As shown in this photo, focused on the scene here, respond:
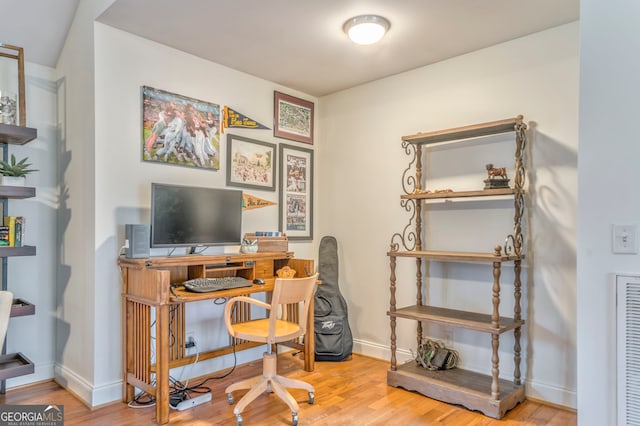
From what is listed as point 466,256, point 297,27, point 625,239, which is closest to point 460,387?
point 466,256

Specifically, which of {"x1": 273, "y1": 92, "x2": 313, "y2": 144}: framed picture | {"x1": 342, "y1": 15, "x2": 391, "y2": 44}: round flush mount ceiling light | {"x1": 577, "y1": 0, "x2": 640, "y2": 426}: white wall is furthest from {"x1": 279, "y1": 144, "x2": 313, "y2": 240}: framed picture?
{"x1": 577, "y1": 0, "x2": 640, "y2": 426}: white wall

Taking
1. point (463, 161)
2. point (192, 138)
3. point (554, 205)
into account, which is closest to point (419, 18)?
point (463, 161)

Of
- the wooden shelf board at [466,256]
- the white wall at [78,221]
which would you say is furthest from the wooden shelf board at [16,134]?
the wooden shelf board at [466,256]

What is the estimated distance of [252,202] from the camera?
3596 mm

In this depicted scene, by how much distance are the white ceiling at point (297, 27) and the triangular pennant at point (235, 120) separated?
0.38 metres

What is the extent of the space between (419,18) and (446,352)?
92.4 inches

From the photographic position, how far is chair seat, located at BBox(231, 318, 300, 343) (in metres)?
2.53

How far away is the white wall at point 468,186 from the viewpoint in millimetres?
2697

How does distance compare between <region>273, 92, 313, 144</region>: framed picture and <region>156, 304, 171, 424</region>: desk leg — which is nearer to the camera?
<region>156, 304, 171, 424</region>: desk leg

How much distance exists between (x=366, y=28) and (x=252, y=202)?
1700 millimetres

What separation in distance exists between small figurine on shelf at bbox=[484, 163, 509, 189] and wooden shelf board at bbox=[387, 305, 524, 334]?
903mm

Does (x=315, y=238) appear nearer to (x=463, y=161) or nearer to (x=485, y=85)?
(x=463, y=161)

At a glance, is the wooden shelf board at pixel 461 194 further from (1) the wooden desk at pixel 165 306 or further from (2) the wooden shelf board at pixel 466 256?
(1) the wooden desk at pixel 165 306

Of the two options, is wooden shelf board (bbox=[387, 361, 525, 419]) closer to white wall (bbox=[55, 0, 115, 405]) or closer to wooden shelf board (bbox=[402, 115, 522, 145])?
wooden shelf board (bbox=[402, 115, 522, 145])
